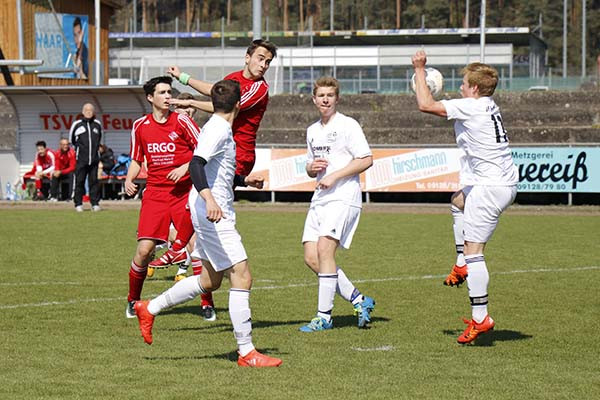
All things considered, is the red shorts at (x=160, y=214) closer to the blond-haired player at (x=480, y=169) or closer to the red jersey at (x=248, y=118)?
the red jersey at (x=248, y=118)

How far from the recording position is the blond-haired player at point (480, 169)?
7969 mm

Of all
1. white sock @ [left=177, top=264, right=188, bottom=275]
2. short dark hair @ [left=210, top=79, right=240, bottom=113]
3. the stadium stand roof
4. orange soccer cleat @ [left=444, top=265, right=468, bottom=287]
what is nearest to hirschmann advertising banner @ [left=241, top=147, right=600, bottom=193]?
white sock @ [left=177, top=264, right=188, bottom=275]

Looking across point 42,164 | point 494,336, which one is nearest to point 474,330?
point 494,336

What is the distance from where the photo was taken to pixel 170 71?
8.52 meters

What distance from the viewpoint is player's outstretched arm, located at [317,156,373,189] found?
337 inches

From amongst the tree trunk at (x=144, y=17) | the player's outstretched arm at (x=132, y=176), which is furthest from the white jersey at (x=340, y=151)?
the tree trunk at (x=144, y=17)

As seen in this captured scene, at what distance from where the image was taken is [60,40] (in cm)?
4128

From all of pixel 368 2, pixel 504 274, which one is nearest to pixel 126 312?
pixel 504 274

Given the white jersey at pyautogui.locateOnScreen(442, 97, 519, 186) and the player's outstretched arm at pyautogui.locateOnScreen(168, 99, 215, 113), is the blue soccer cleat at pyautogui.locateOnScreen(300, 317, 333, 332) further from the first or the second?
the player's outstretched arm at pyautogui.locateOnScreen(168, 99, 215, 113)

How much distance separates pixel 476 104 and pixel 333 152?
137 cm

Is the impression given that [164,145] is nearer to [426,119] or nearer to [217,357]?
[217,357]

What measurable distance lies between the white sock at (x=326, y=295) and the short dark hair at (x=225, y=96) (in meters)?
2.09

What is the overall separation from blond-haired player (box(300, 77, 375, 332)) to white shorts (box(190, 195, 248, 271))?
1.64m

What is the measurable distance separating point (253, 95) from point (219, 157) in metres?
1.79
